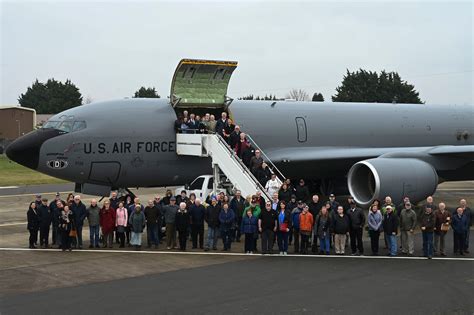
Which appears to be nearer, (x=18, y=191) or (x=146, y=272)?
(x=146, y=272)

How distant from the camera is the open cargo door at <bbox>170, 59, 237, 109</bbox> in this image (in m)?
19.5

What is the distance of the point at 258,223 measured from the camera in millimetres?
13867

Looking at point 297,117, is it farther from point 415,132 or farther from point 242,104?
point 415,132

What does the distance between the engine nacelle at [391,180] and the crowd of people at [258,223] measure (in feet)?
8.87

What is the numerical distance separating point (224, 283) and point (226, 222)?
364 centimetres

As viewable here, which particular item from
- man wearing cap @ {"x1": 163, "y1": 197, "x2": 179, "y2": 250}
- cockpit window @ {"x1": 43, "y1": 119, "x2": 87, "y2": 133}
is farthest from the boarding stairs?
cockpit window @ {"x1": 43, "y1": 119, "x2": 87, "y2": 133}

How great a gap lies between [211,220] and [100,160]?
5288mm

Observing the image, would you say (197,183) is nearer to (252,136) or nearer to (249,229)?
(252,136)

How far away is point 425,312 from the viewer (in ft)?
28.8

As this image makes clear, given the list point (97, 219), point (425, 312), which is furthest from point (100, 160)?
point (425, 312)

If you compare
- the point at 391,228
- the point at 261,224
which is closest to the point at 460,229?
the point at 391,228

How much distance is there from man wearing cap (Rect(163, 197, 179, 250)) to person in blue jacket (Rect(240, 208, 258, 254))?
1.83m

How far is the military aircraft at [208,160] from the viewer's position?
17766mm

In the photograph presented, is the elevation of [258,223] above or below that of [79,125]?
below
